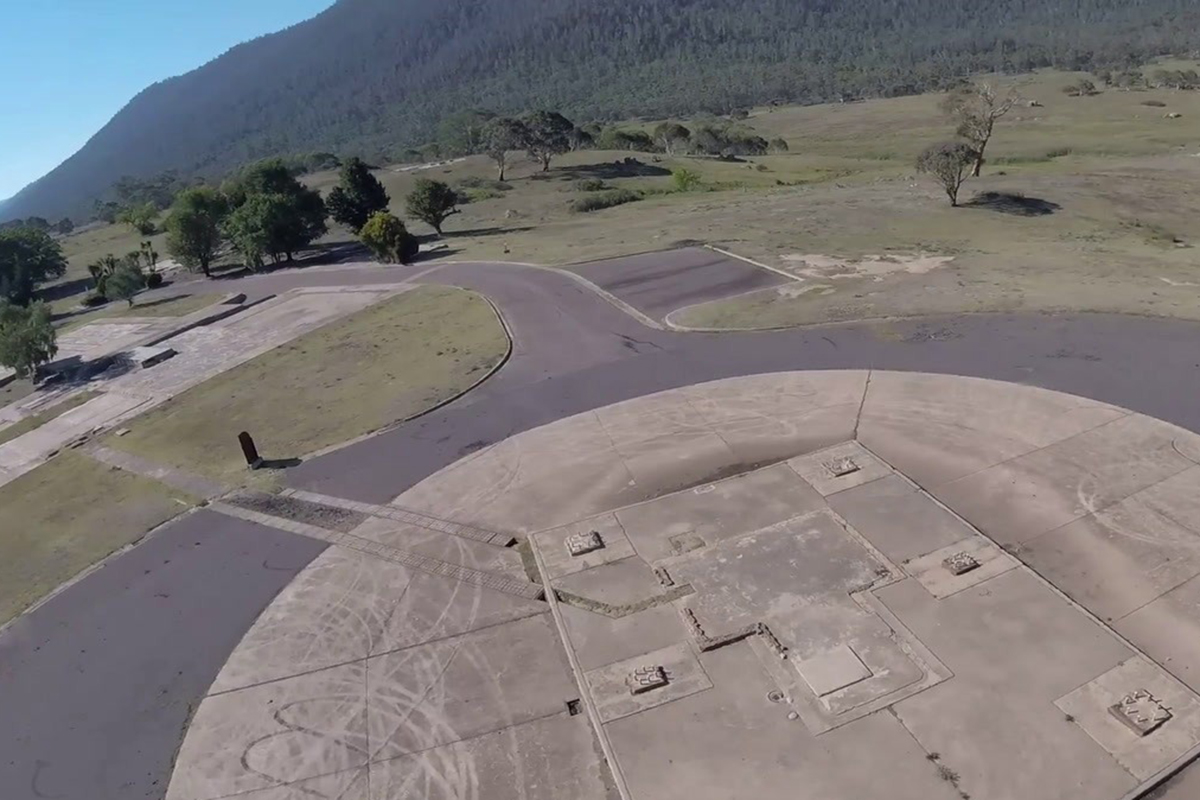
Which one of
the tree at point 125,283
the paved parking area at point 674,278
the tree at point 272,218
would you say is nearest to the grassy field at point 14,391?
the tree at point 125,283

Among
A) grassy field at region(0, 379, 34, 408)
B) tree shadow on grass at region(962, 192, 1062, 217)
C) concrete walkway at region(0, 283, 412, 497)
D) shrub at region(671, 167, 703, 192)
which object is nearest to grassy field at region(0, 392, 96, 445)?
concrete walkway at region(0, 283, 412, 497)

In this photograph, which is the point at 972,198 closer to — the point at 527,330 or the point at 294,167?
the point at 527,330

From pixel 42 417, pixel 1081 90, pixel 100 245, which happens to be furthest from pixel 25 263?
pixel 1081 90

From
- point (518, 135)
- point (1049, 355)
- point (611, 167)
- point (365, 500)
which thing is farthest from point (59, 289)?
point (1049, 355)

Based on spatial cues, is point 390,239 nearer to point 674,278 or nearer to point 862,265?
point 674,278

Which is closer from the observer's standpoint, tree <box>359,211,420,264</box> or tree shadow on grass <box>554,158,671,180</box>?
tree <box>359,211,420,264</box>

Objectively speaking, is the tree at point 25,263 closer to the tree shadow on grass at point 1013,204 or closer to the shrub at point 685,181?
the shrub at point 685,181

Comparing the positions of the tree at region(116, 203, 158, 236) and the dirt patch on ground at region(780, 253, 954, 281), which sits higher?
the tree at region(116, 203, 158, 236)

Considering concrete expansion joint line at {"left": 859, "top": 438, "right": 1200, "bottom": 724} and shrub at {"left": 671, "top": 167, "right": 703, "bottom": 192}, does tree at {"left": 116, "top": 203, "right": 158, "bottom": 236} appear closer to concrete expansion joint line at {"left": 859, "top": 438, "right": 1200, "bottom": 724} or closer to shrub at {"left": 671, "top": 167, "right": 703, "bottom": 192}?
shrub at {"left": 671, "top": 167, "right": 703, "bottom": 192}
